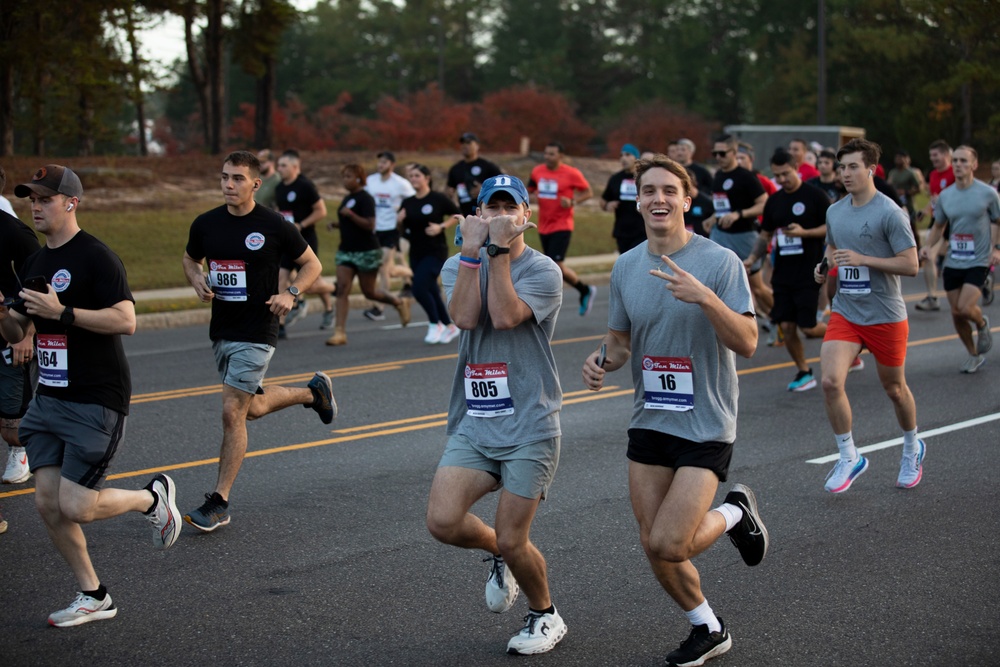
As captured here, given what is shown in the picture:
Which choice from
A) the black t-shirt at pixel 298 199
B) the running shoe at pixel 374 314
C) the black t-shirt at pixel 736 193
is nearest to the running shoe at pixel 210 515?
the black t-shirt at pixel 298 199

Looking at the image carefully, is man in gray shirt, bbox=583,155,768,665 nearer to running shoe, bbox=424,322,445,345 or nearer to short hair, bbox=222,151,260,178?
short hair, bbox=222,151,260,178

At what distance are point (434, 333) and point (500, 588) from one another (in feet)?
29.1

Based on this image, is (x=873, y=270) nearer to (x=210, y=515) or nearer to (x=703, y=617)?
(x=703, y=617)

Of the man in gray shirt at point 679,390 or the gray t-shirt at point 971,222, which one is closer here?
the man in gray shirt at point 679,390

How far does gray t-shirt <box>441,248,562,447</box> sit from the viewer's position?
4.96m

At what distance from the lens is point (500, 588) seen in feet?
16.9

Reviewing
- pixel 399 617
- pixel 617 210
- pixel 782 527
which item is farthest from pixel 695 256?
pixel 617 210

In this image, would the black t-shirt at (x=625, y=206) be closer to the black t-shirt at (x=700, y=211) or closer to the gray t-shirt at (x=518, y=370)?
the black t-shirt at (x=700, y=211)

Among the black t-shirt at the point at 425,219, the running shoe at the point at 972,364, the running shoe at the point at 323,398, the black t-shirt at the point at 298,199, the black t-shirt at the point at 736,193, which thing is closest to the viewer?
the running shoe at the point at 323,398

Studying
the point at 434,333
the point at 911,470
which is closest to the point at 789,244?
the point at 911,470

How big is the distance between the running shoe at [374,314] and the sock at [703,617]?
38.8 feet

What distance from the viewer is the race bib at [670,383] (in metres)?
4.83

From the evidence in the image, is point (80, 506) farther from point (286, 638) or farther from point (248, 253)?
point (248, 253)

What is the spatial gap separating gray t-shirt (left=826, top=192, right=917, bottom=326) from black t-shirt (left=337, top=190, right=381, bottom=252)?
7.30m
